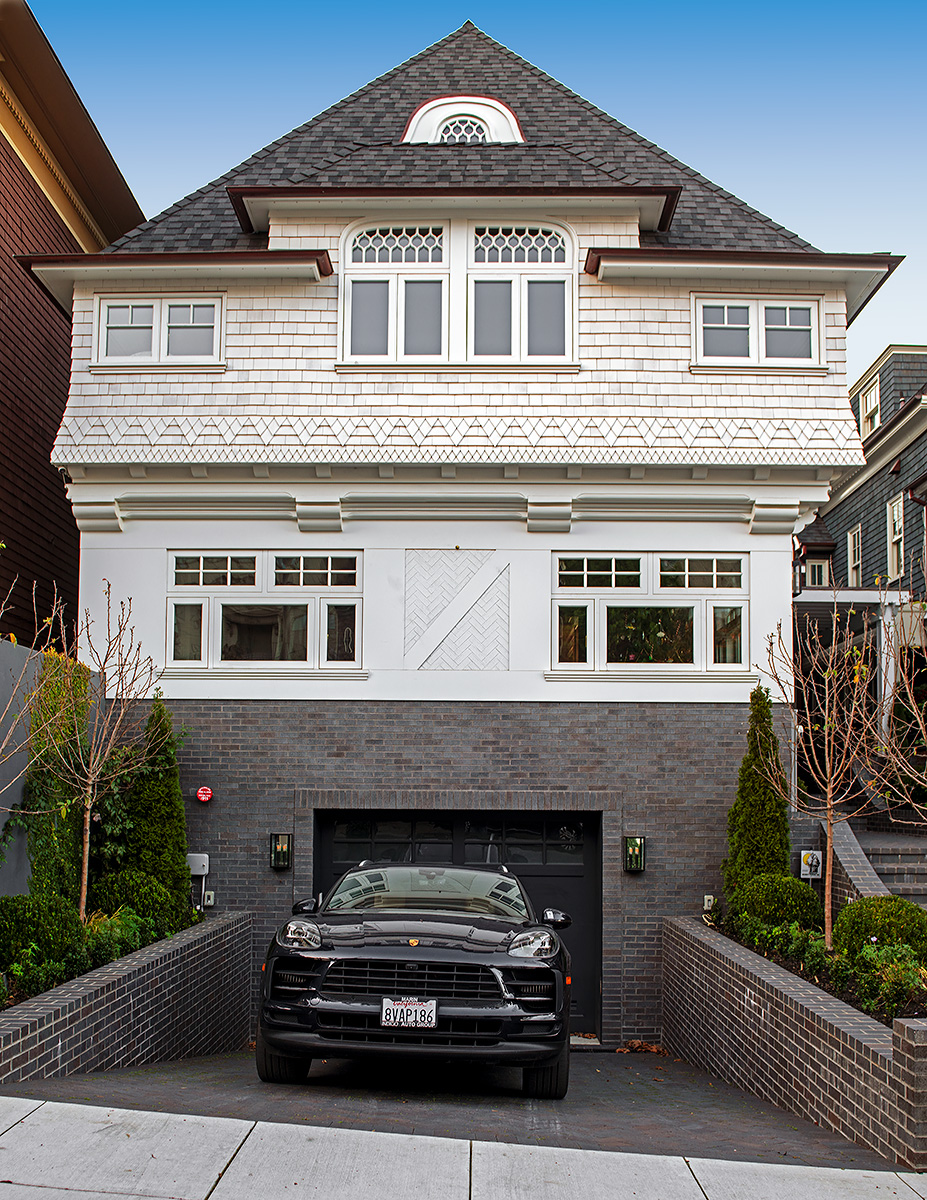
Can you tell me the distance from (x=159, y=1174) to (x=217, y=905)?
23.7 ft

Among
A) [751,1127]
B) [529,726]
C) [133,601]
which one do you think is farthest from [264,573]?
[751,1127]

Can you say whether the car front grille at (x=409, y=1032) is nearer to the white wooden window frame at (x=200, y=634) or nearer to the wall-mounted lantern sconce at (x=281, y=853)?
the wall-mounted lantern sconce at (x=281, y=853)

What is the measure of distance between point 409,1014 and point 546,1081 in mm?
1112

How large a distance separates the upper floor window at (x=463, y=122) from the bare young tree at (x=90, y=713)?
6774 mm

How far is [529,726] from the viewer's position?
472 inches

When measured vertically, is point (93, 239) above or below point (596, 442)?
above

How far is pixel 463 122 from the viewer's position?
13.7 meters

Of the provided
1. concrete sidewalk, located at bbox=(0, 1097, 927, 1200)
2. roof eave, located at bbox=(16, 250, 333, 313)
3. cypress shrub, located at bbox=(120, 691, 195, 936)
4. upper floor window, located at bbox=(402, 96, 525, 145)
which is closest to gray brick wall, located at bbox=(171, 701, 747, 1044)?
cypress shrub, located at bbox=(120, 691, 195, 936)

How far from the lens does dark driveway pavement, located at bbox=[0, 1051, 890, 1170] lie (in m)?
5.61

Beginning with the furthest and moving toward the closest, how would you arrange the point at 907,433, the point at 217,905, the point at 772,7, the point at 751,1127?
the point at 907,433, the point at 772,7, the point at 217,905, the point at 751,1127

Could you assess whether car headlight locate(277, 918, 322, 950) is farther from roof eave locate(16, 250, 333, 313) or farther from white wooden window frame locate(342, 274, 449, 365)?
roof eave locate(16, 250, 333, 313)

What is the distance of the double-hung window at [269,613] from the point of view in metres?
12.2

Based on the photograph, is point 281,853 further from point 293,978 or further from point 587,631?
Answer: point 293,978

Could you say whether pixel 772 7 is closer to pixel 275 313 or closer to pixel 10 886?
pixel 275 313
